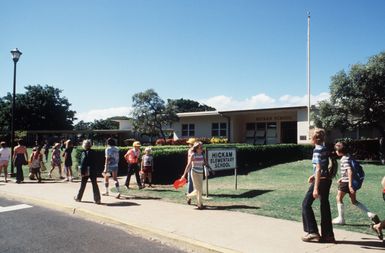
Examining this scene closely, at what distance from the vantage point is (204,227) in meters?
7.73

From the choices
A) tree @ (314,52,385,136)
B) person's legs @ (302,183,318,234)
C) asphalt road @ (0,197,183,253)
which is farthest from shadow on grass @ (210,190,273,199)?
tree @ (314,52,385,136)

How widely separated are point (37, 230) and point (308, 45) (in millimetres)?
25661

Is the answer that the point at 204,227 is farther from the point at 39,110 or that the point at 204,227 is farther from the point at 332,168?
the point at 39,110

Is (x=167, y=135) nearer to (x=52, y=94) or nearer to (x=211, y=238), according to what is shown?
(x=52, y=94)

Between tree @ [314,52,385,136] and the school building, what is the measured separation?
316 inches

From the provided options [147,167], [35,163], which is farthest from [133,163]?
[35,163]

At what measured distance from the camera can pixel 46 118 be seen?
69688 mm

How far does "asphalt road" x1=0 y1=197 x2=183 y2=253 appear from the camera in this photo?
6.61 meters

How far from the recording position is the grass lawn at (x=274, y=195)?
8.82m

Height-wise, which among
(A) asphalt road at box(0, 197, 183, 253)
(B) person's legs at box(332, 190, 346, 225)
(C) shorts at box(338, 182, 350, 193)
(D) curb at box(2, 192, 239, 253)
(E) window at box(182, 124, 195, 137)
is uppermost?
(E) window at box(182, 124, 195, 137)

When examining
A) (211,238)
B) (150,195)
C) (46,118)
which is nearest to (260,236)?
(211,238)

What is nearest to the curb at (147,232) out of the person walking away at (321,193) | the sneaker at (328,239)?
the person walking away at (321,193)

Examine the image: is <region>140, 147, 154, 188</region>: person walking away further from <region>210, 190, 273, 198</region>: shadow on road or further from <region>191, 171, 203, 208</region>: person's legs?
<region>191, 171, 203, 208</region>: person's legs

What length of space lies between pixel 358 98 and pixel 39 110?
2306 inches
